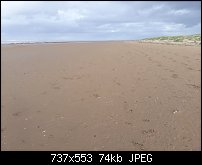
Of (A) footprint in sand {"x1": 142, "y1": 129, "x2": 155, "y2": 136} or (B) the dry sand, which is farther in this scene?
(A) footprint in sand {"x1": 142, "y1": 129, "x2": 155, "y2": 136}

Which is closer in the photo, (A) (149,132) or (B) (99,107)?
(A) (149,132)

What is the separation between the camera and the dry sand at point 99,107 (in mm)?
7715

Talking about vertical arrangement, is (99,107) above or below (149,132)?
above

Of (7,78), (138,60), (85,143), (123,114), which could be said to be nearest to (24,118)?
(85,143)

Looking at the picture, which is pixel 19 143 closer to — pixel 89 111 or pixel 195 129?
pixel 89 111

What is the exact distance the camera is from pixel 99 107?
Answer: 31.7 ft

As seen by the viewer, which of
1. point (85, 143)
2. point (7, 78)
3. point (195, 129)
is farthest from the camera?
point (7, 78)

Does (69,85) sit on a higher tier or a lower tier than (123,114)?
higher

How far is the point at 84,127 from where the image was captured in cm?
839

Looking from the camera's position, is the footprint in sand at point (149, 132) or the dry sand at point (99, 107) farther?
the footprint in sand at point (149, 132)

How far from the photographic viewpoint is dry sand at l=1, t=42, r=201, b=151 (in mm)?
7715
